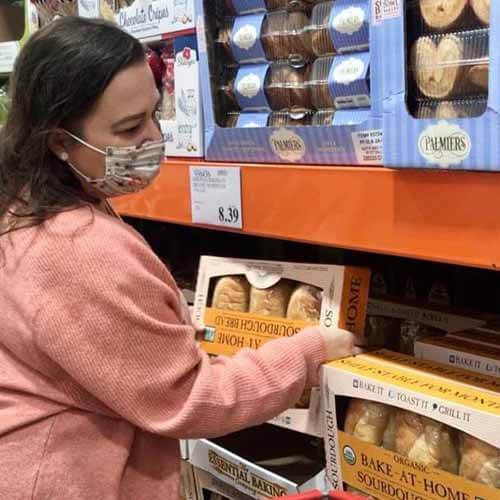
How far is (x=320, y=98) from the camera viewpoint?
103 cm

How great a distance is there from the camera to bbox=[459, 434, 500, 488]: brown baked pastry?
2.61 ft

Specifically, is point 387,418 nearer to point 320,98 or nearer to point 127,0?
point 320,98

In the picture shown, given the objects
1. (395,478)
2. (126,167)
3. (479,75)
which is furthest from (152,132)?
Answer: (395,478)

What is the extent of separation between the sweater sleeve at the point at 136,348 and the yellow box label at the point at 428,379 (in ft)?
0.24

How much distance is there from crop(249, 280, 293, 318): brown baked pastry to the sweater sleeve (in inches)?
6.7

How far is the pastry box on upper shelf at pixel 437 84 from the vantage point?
29.8 inches

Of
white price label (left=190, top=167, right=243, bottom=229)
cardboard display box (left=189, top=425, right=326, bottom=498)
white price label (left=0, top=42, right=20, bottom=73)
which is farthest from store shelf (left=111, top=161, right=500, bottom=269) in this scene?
white price label (left=0, top=42, right=20, bottom=73)

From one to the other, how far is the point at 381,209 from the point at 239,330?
33cm

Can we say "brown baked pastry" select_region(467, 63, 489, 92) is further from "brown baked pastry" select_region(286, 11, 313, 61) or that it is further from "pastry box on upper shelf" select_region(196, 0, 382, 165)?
"brown baked pastry" select_region(286, 11, 313, 61)

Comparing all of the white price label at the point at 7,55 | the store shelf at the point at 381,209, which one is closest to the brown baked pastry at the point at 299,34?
the store shelf at the point at 381,209

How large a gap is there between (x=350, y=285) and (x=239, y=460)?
322mm

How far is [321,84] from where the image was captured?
3.34ft

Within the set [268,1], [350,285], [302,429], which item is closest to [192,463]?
[302,429]

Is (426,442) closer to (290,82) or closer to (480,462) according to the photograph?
(480,462)
